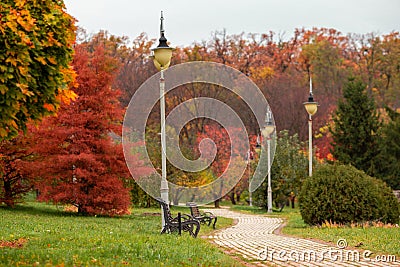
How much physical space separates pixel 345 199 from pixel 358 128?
1730 cm

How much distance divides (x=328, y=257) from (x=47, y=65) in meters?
5.93

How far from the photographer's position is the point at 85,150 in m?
19.9

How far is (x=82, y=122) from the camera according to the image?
19875 millimetres

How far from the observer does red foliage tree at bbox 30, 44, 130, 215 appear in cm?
1977

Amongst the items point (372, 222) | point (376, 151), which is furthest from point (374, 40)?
point (372, 222)

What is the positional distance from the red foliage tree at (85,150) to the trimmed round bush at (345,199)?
7.14 metres

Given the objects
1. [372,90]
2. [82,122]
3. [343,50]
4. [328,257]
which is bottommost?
[328,257]

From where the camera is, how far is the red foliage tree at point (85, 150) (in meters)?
19.8

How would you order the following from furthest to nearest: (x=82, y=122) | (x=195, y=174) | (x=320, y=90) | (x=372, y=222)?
(x=320, y=90), (x=195, y=174), (x=82, y=122), (x=372, y=222)

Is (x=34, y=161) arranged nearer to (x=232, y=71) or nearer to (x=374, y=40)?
(x=232, y=71)

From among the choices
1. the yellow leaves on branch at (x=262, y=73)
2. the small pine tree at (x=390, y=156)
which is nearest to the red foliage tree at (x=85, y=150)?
the small pine tree at (x=390, y=156)

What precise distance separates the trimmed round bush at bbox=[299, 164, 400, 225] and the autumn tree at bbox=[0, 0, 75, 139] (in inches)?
436

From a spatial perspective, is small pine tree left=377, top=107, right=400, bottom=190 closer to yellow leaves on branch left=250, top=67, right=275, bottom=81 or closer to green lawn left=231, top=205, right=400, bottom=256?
yellow leaves on branch left=250, top=67, right=275, bottom=81

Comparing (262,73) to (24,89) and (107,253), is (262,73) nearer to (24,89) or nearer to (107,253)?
(107,253)
